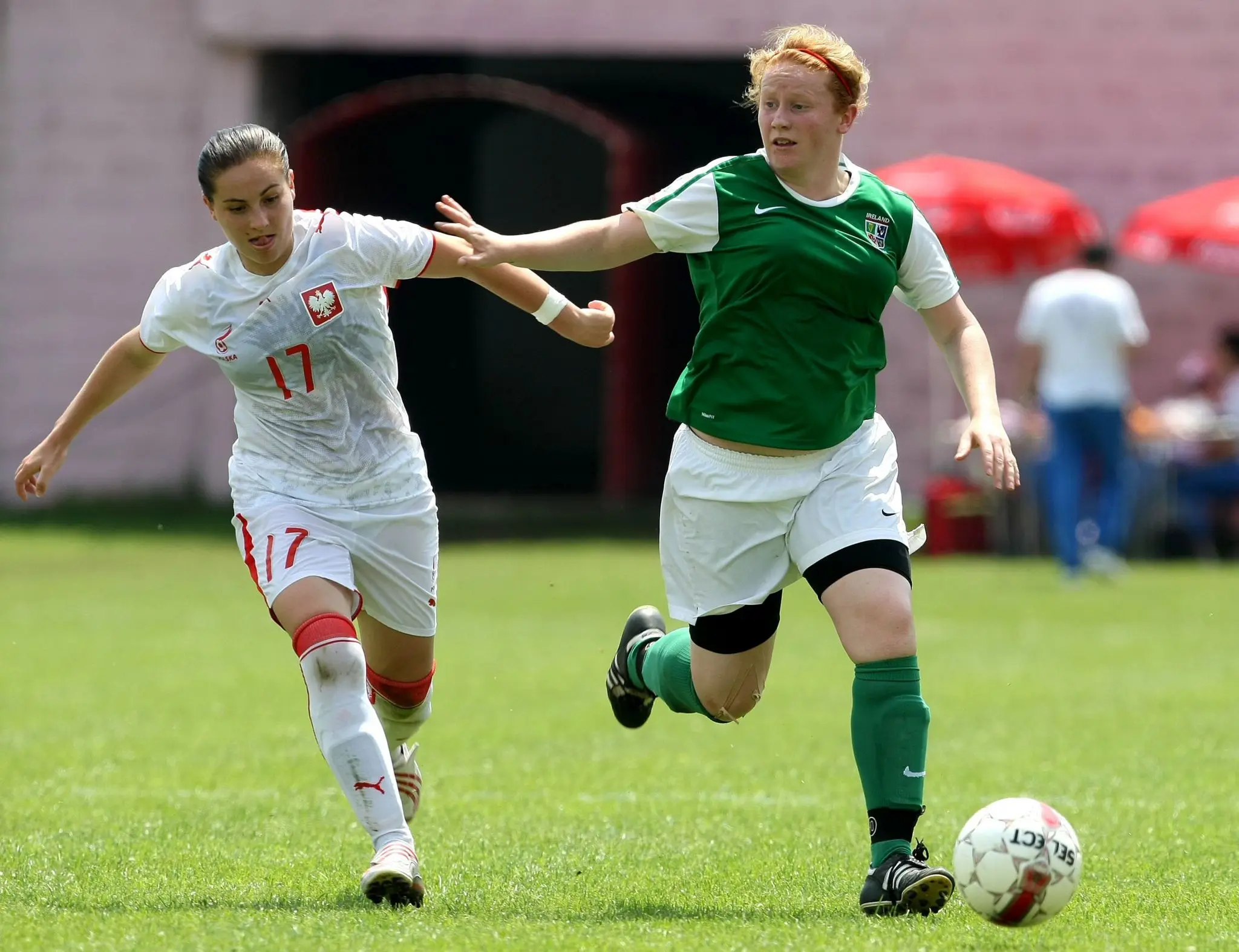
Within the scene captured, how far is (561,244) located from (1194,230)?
12591 millimetres

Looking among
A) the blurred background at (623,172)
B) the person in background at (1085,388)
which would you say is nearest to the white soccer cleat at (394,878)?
the person in background at (1085,388)

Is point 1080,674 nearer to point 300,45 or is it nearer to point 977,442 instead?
point 977,442

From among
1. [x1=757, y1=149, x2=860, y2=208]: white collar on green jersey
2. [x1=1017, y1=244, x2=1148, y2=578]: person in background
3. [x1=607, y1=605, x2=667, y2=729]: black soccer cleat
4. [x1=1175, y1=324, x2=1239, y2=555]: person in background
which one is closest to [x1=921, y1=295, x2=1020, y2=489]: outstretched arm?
[x1=757, y1=149, x2=860, y2=208]: white collar on green jersey

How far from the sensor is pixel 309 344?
546cm

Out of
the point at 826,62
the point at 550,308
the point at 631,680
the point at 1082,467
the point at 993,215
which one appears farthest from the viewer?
the point at 993,215

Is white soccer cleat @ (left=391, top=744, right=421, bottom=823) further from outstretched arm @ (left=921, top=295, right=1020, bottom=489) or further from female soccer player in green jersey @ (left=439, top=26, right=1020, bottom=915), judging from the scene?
outstretched arm @ (left=921, top=295, right=1020, bottom=489)

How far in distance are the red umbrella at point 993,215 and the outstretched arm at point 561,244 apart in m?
11.2

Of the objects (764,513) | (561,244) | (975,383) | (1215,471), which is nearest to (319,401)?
(561,244)

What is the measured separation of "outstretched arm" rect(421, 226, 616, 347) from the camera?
18.3ft

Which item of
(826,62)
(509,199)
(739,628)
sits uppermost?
(509,199)

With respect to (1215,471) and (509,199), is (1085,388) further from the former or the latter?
(509,199)

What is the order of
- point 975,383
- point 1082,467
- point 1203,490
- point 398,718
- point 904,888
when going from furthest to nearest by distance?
1. point 1203,490
2. point 1082,467
3. point 398,718
4. point 975,383
5. point 904,888

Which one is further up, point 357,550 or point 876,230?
point 876,230

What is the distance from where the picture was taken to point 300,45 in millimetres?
19578
